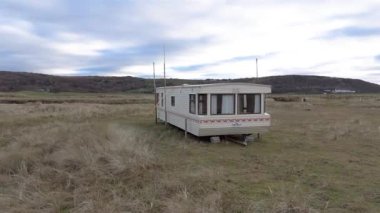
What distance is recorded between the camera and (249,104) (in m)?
15.8

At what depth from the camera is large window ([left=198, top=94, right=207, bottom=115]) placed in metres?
15.4

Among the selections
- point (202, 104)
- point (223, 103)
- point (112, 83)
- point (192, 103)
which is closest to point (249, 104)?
point (223, 103)

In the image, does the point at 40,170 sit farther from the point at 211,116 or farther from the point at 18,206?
the point at 211,116

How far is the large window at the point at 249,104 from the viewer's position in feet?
51.5

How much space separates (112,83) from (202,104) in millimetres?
111669

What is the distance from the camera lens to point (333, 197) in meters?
7.73

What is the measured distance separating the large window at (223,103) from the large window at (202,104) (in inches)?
11.3

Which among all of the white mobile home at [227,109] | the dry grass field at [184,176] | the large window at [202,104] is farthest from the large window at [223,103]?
the dry grass field at [184,176]

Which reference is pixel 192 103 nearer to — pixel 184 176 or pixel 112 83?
pixel 184 176

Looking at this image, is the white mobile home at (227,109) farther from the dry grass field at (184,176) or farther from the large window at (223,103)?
the dry grass field at (184,176)

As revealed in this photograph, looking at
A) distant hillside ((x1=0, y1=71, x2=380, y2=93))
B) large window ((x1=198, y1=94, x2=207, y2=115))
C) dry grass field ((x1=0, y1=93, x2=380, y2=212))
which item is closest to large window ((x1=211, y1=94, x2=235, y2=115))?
large window ((x1=198, y1=94, x2=207, y2=115))

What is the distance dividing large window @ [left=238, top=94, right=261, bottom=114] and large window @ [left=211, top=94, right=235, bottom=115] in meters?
0.31

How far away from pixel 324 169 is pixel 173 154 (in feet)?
14.7

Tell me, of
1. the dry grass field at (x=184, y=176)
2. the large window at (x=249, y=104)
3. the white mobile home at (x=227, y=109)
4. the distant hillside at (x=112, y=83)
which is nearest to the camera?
the dry grass field at (x=184, y=176)
